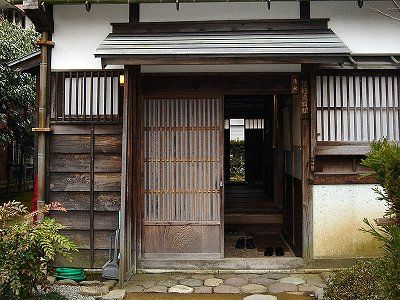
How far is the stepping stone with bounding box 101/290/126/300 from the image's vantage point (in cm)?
544

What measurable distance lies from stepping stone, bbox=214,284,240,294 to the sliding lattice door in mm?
1220

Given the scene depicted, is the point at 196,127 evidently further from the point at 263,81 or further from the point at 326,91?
the point at 326,91

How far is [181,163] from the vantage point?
6.87 m

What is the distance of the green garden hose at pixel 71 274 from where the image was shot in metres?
6.18

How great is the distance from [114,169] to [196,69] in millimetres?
2179

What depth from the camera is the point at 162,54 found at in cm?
568

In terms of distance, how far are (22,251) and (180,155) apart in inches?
122

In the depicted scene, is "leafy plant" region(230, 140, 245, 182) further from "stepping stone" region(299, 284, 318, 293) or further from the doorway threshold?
"stepping stone" region(299, 284, 318, 293)

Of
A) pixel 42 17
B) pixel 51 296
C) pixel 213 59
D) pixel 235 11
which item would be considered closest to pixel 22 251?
pixel 51 296

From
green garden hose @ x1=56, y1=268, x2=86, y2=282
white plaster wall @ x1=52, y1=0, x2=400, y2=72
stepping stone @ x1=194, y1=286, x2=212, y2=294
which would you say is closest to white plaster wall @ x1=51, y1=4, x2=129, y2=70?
white plaster wall @ x1=52, y1=0, x2=400, y2=72

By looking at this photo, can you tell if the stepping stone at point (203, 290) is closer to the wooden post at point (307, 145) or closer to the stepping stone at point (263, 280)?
the stepping stone at point (263, 280)

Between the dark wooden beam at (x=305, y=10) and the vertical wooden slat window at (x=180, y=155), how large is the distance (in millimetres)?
2042

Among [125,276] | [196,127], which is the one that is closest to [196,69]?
[196,127]

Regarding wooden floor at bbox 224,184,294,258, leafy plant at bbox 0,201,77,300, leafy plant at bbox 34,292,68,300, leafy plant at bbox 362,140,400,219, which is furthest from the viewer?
wooden floor at bbox 224,184,294,258
